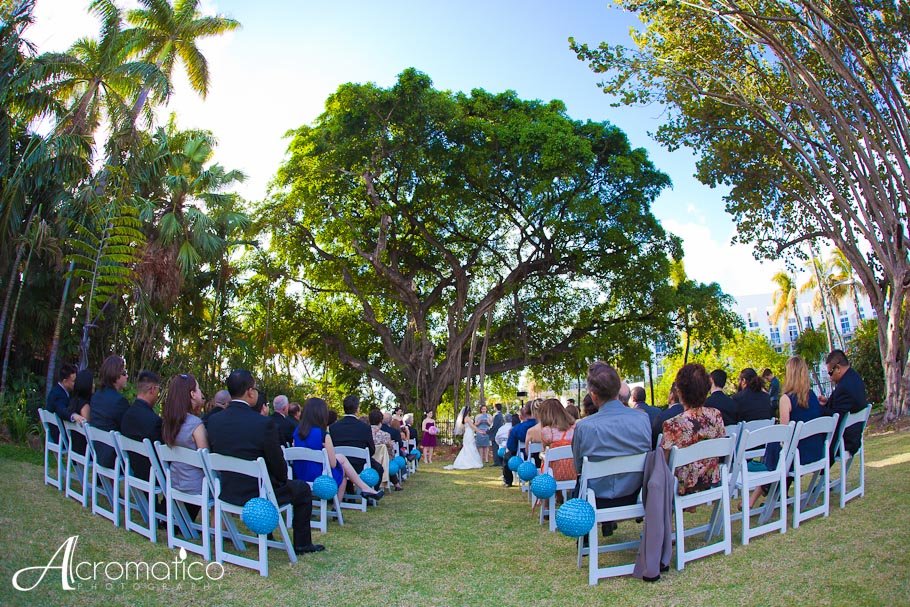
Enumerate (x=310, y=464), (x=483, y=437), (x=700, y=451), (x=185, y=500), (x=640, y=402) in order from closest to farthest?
(x=700, y=451), (x=185, y=500), (x=310, y=464), (x=640, y=402), (x=483, y=437)

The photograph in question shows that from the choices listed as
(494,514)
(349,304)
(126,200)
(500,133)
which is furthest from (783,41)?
(349,304)

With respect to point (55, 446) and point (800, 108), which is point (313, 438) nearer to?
point (55, 446)

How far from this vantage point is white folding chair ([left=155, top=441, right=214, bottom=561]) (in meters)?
4.45

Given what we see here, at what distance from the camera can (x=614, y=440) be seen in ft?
14.0

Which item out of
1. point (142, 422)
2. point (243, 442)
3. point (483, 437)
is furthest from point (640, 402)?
point (483, 437)

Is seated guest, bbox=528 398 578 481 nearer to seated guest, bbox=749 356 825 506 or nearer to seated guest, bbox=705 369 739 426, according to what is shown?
seated guest, bbox=705 369 739 426

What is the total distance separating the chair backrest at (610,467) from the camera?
13.2ft

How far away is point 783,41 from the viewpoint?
13195mm

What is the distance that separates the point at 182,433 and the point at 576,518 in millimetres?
2904

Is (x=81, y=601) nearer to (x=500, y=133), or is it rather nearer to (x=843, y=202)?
(x=843, y=202)

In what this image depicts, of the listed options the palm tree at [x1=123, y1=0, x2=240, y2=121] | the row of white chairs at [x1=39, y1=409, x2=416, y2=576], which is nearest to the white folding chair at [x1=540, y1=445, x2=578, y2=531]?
the row of white chairs at [x1=39, y1=409, x2=416, y2=576]

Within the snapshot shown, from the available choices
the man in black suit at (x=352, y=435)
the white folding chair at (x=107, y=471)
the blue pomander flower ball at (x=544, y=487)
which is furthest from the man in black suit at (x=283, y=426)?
the blue pomander flower ball at (x=544, y=487)

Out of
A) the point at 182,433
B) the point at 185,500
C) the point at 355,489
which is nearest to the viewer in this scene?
the point at 185,500

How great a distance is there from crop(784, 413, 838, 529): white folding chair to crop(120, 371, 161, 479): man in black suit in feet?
15.8
